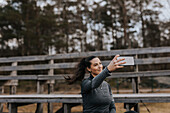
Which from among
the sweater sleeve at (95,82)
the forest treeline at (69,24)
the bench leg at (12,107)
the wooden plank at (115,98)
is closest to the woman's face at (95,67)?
the sweater sleeve at (95,82)

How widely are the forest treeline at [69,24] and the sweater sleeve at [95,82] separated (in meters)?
17.2

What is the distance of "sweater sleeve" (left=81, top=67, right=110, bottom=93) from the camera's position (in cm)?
155

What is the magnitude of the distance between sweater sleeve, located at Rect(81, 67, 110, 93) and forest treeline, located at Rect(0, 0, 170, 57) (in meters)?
17.2

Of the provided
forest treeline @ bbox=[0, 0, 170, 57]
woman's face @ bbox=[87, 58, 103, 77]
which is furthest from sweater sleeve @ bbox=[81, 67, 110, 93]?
forest treeline @ bbox=[0, 0, 170, 57]

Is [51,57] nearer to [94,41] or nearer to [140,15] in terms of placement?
[140,15]

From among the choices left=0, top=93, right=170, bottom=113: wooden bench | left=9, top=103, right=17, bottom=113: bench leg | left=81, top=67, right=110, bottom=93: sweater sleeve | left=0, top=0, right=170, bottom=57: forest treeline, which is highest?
left=0, top=0, right=170, bottom=57: forest treeline

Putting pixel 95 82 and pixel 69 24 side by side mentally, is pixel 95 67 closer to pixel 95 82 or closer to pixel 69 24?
pixel 95 82

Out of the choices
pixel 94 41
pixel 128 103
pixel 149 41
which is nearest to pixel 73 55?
pixel 128 103

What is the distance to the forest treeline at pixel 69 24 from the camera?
19141 millimetres

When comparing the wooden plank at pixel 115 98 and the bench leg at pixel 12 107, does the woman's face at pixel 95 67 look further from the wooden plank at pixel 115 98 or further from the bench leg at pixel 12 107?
the bench leg at pixel 12 107

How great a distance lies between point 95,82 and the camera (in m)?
1.65

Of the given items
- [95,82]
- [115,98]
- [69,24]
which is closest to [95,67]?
[95,82]

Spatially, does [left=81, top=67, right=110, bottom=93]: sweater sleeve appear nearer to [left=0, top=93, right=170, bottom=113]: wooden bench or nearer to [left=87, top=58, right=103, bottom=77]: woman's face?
[left=87, top=58, right=103, bottom=77]: woman's face

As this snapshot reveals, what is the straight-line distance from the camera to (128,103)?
2.58 metres
